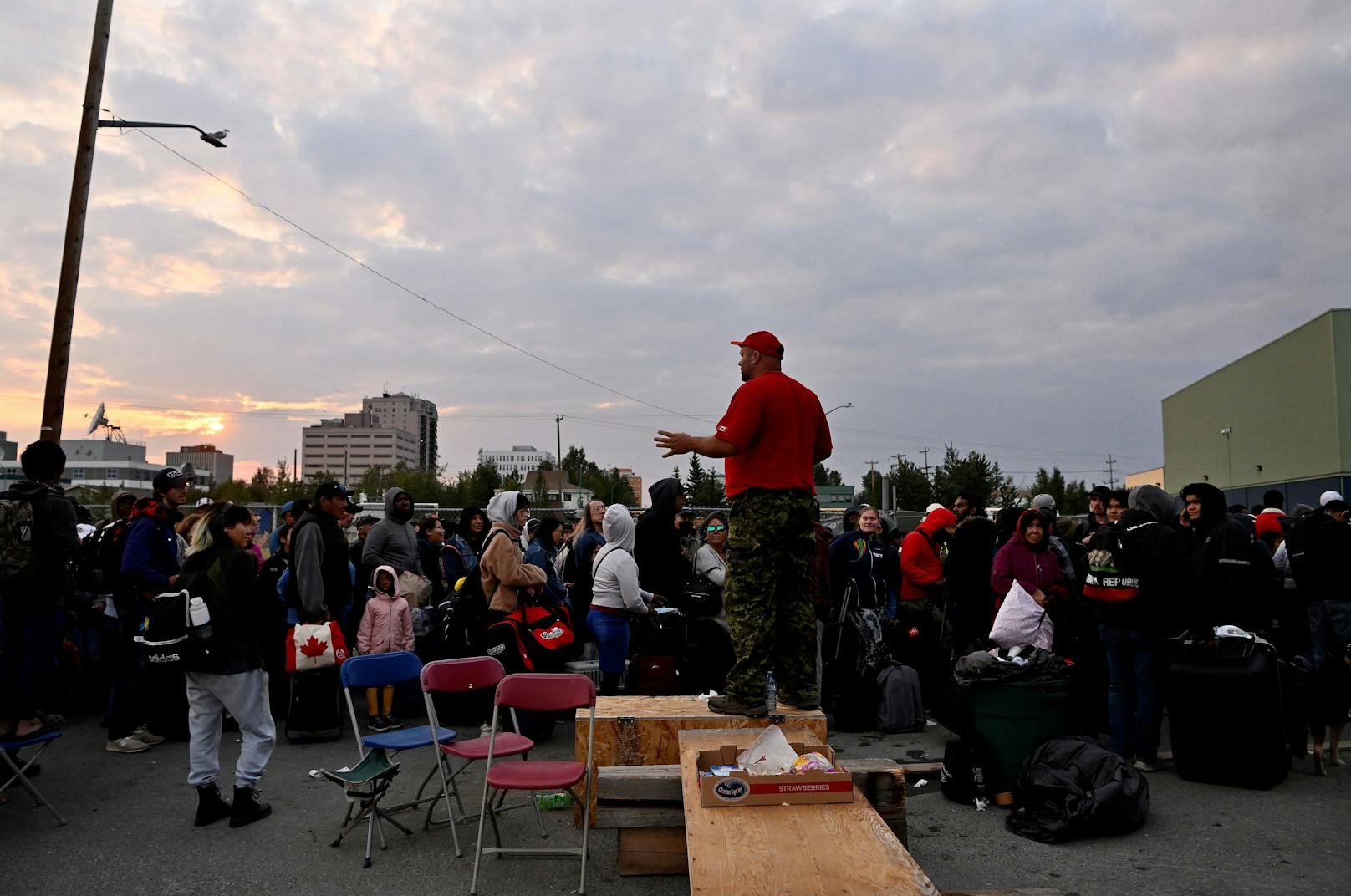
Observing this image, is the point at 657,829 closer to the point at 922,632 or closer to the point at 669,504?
the point at 669,504

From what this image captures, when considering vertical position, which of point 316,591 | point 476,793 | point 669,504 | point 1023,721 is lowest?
point 476,793

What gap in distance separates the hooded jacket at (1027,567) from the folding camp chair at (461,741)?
4.19 metres

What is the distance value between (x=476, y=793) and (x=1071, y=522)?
6136 millimetres

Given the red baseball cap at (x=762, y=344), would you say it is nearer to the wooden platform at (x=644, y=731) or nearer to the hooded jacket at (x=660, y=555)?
the wooden platform at (x=644, y=731)

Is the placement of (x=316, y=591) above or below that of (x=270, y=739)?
above

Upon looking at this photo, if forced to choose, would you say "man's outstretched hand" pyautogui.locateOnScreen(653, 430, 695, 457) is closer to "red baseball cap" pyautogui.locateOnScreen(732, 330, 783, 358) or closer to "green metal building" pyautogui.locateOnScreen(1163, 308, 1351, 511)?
"red baseball cap" pyautogui.locateOnScreen(732, 330, 783, 358)

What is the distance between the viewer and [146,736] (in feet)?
22.6

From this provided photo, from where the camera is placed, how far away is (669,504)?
8219 millimetres

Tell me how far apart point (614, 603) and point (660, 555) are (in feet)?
3.95

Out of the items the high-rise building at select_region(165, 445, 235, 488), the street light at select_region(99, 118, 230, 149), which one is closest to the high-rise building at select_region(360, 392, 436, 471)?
the high-rise building at select_region(165, 445, 235, 488)

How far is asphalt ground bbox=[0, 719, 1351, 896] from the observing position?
13.9 ft

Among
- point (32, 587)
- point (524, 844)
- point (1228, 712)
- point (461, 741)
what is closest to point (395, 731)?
point (461, 741)

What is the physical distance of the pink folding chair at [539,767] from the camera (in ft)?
13.9

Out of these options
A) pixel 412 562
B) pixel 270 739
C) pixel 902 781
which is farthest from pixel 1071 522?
pixel 270 739
